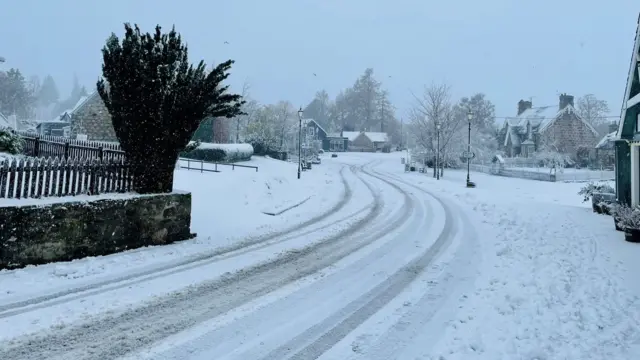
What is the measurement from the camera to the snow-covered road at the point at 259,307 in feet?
15.3

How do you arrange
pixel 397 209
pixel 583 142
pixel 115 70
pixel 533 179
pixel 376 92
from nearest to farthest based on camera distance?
1. pixel 115 70
2. pixel 397 209
3. pixel 533 179
4. pixel 583 142
5. pixel 376 92

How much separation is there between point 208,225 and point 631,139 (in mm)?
15825

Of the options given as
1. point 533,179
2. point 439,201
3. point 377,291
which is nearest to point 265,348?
point 377,291

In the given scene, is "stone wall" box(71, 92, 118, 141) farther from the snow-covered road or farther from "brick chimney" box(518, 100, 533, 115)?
"brick chimney" box(518, 100, 533, 115)

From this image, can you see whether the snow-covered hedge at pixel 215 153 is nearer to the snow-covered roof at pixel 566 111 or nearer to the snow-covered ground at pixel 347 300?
the snow-covered ground at pixel 347 300

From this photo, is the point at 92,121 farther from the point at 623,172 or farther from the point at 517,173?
the point at 517,173

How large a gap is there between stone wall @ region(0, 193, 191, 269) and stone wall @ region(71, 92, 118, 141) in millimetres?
32817

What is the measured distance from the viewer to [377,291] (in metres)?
6.80

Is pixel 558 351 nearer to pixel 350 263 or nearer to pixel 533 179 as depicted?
pixel 350 263

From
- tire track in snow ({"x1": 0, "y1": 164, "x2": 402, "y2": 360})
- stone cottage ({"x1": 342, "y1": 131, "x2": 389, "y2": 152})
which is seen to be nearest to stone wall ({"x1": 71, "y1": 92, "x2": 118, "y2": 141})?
tire track in snow ({"x1": 0, "y1": 164, "x2": 402, "y2": 360})

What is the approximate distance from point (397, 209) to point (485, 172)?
34713 millimetres

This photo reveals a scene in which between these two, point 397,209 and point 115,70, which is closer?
point 115,70

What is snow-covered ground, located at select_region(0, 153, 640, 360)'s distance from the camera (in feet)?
15.5

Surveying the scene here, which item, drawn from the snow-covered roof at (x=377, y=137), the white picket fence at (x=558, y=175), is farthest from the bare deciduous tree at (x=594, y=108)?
the white picket fence at (x=558, y=175)
